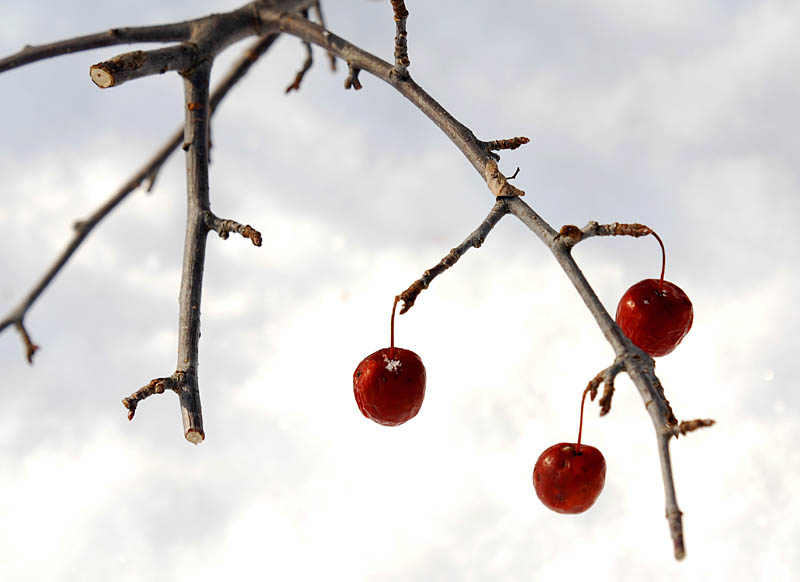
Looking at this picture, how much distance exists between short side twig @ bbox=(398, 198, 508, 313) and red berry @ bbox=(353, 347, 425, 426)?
0.60ft

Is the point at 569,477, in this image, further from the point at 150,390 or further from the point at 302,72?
the point at 302,72

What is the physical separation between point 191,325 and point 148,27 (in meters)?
0.56

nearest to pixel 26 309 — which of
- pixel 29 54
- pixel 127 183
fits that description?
pixel 127 183

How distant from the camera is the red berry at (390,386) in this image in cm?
112

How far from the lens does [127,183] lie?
2.01 m

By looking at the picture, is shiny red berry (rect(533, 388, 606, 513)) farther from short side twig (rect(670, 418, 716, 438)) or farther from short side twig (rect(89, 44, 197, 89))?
short side twig (rect(89, 44, 197, 89))

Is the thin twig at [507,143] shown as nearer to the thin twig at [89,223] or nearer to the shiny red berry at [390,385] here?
the shiny red berry at [390,385]

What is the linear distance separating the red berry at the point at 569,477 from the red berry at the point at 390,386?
204mm

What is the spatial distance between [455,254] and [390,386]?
0.76ft

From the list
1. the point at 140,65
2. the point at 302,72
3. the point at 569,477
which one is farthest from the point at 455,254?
the point at 302,72

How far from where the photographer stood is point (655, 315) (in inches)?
44.2

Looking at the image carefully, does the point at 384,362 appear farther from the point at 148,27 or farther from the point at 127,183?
the point at 127,183

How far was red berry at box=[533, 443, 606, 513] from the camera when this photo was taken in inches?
39.7

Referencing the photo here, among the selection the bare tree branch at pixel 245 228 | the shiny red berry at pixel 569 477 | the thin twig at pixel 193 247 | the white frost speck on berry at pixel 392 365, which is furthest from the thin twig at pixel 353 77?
the shiny red berry at pixel 569 477
